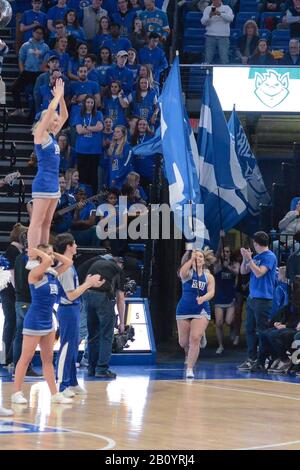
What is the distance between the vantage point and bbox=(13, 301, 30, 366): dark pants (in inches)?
559

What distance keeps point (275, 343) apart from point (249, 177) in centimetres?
430

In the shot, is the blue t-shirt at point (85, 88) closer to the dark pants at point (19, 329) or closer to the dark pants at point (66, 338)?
the dark pants at point (19, 329)

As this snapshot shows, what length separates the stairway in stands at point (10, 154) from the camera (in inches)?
748

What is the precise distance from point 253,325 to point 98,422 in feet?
18.0

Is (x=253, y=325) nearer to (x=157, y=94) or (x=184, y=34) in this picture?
(x=157, y=94)

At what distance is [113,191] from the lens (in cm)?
1825

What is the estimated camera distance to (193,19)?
22.5m

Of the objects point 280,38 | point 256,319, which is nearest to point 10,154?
point 256,319

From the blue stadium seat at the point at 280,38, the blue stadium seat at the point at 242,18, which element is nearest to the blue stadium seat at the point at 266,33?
the blue stadium seat at the point at 280,38

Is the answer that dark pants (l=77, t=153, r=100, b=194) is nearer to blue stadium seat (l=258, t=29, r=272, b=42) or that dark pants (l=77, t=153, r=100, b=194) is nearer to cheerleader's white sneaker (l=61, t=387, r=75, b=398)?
blue stadium seat (l=258, t=29, r=272, b=42)

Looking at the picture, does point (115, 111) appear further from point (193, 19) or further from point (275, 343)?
point (275, 343)

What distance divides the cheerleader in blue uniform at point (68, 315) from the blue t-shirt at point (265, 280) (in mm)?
3853

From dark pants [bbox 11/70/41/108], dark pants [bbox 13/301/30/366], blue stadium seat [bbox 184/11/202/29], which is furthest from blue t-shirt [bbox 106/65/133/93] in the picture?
dark pants [bbox 13/301/30/366]
